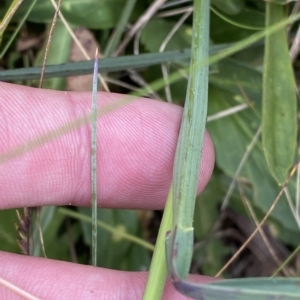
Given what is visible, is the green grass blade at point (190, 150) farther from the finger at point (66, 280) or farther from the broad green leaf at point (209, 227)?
the broad green leaf at point (209, 227)

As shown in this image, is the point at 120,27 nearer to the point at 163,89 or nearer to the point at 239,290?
the point at 163,89

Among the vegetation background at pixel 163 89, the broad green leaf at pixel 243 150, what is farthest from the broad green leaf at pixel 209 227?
the broad green leaf at pixel 243 150

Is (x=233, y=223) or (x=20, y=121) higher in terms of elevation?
(x=20, y=121)

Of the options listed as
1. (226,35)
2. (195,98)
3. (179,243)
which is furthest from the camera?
(226,35)

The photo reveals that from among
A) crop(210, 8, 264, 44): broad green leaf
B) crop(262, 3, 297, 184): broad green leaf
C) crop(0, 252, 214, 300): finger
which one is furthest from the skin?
crop(210, 8, 264, 44): broad green leaf

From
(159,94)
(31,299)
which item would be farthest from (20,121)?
(159,94)

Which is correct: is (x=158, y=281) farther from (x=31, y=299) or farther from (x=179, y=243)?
(x=31, y=299)
